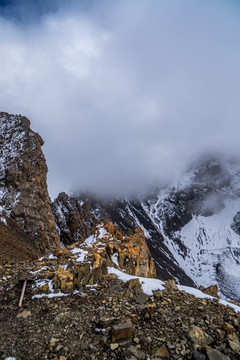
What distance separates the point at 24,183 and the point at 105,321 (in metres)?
41.2

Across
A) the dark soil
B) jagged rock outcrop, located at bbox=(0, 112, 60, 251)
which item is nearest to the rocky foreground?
the dark soil

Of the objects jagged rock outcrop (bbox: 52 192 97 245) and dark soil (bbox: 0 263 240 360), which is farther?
jagged rock outcrop (bbox: 52 192 97 245)

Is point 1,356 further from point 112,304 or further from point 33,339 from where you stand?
point 112,304

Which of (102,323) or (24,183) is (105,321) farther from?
(24,183)

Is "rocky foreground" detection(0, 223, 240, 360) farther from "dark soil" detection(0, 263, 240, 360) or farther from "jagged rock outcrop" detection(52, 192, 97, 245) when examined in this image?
"jagged rock outcrop" detection(52, 192, 97, 245)

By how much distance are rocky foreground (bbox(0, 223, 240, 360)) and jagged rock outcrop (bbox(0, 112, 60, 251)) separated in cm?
2961

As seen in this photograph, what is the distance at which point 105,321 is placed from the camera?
739 cm

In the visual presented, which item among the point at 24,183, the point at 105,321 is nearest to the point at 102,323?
the point at 105,321

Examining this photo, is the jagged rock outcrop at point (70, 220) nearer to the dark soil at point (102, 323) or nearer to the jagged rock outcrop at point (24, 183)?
the jagged rock outcrop at point (24, 183)

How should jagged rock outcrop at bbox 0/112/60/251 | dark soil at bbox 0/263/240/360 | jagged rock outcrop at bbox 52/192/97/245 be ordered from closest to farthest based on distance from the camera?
dark soil at bbox 0/263/240/360 → jagged rock outcrop at bbox 0/112/60/251 → jagged rock outcrop at bbox 52/192/97/245

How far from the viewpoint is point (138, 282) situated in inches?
412

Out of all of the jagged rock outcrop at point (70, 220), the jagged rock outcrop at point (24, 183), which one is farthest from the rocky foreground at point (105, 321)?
the jagged rock outcrop at point (70, 220)

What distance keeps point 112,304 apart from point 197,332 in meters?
3.49

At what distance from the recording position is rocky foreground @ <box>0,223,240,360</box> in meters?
6.44
